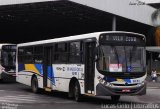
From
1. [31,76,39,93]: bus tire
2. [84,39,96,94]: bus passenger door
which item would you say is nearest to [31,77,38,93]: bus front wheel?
[31,76,39,93]: bus tire

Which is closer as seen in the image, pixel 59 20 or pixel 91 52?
pixel 91 52

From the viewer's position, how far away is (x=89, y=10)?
44.4 metres

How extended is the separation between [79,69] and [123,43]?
7.42ft

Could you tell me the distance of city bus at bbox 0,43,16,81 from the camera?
32.7 m

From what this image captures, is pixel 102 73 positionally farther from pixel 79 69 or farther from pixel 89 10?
pixel 89 10

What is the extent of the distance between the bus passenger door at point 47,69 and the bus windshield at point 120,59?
4.96 m

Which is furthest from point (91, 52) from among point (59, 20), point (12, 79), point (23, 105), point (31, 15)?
→ point (59, 20)

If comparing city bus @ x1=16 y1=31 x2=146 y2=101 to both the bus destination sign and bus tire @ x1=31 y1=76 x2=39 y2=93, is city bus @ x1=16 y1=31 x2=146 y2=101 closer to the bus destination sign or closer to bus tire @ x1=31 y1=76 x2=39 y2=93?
the bus destination sign

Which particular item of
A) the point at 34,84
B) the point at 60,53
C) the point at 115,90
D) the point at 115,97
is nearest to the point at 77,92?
the point at 115,97

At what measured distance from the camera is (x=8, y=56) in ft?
108

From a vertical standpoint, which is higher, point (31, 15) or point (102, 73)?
point (31, 15)

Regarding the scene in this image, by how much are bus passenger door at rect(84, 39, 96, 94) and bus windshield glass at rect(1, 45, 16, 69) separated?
49.0 ft

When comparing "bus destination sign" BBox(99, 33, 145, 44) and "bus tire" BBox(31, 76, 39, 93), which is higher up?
"bus destination sign" BBox(99, 33, 145, 44)

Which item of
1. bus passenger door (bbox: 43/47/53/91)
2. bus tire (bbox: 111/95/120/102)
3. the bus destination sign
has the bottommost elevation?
bus tire (bbox: 111/95/120/102)
